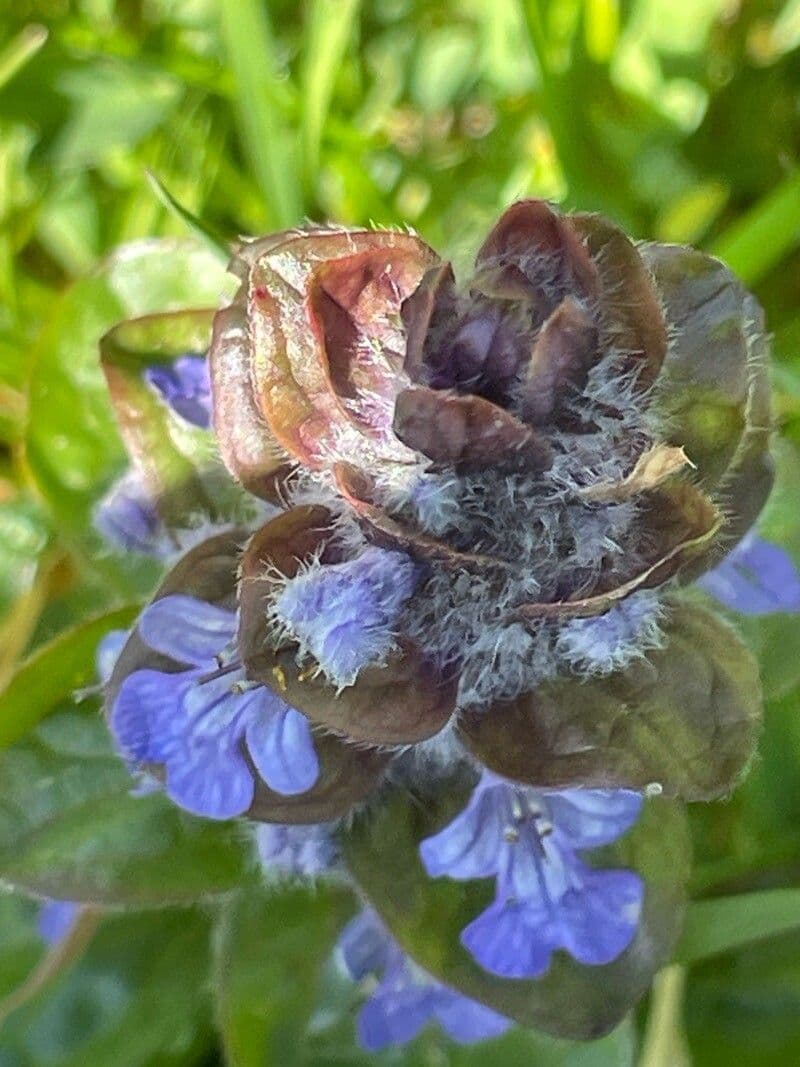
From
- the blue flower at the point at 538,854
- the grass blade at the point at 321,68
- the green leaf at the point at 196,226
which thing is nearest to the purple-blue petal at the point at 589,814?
the blue flower at the point at 538,854

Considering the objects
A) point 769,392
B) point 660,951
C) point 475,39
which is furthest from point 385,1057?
point 475,39

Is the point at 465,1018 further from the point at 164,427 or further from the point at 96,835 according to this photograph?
the point at 164,427

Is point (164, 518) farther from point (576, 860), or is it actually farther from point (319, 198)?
point (319, 198)

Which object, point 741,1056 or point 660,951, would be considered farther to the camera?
point 741,1056

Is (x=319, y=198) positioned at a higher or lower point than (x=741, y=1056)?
higher

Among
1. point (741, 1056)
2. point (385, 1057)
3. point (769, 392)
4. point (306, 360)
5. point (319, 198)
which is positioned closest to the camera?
point (306, 360)

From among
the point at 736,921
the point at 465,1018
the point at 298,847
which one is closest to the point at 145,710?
the point at 298,847

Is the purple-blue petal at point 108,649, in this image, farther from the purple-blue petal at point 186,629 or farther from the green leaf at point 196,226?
the green leaf at point 196,226

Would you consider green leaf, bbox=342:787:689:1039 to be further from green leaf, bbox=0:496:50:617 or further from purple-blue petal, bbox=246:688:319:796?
green leaf, bbox=0:496:50:617
